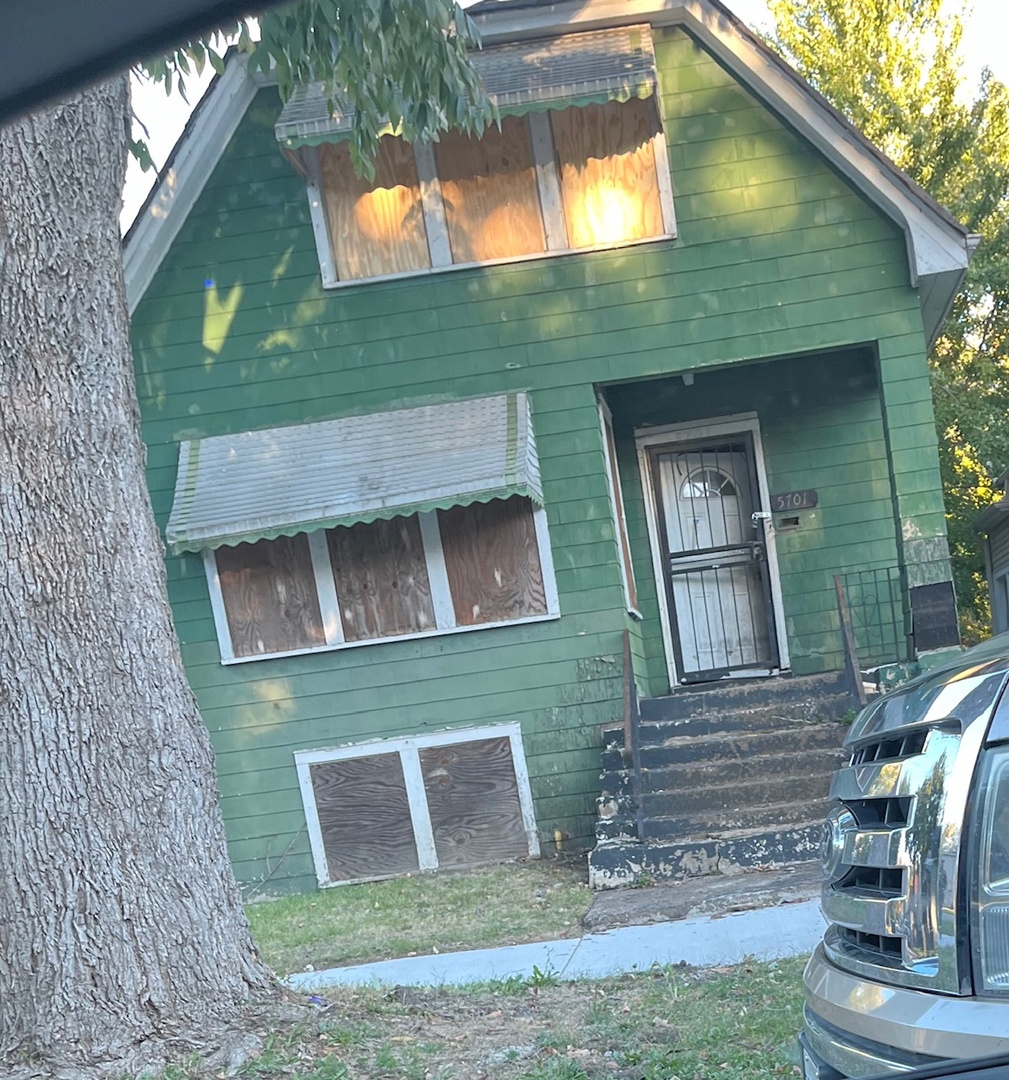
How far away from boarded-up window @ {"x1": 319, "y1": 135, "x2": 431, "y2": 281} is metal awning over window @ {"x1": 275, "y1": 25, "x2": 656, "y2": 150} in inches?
27.7

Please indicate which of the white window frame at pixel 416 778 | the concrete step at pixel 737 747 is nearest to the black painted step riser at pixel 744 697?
the concrete step at pixel 737 747

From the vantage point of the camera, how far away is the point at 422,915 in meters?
8.21

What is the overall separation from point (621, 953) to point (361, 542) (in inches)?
185

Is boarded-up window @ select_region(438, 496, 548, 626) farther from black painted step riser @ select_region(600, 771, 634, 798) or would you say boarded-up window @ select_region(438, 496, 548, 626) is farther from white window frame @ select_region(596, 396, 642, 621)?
black painted step riser @ select_region(600, 771, 634, 798)

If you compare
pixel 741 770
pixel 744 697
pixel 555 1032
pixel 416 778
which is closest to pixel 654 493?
pixel 744 697

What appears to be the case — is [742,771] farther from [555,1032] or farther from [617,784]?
[555,1032]

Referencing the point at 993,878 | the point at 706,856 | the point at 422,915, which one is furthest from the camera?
the point at 422,915

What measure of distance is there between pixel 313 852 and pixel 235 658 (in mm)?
1702

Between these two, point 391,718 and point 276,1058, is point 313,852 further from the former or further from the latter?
point 276,1058

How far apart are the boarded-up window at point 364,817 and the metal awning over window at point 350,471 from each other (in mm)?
2065

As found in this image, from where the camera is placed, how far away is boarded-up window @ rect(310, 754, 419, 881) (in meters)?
10.0

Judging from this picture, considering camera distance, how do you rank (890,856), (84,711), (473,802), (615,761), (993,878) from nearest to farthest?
(993,878), (890,856), (84,711), (615,761), (473,802)

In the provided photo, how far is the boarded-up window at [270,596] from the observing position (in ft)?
33.4

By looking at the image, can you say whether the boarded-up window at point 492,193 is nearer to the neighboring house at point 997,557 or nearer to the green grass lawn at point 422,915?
the green grass lawn at point 422,915
